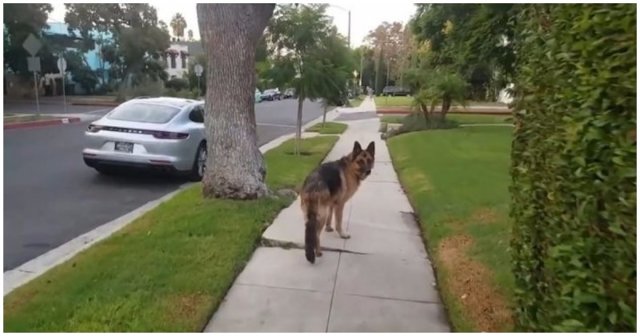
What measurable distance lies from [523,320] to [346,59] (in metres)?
11.5

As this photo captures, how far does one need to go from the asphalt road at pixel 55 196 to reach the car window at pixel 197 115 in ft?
3.71

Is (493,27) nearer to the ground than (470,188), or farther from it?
farther from it

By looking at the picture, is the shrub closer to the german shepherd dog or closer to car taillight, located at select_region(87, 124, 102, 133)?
car taillight, located at select_region(87, 124, 102, 133)

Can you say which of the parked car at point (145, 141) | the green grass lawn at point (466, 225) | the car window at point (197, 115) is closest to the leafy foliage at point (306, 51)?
the green grass lawn at point (466, 225)

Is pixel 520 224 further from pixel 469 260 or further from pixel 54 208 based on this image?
pixel 54 208

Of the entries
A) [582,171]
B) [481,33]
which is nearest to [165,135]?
[481,33]

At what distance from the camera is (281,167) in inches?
436

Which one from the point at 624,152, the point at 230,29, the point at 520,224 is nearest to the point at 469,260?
the point at 520,224

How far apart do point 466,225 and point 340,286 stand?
2274mm

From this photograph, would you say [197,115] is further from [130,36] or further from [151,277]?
[130,36]

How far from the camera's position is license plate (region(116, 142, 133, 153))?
924 centimetres

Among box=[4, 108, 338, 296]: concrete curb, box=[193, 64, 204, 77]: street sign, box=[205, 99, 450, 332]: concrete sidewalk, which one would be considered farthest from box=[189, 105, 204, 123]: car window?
box=[193, 64, 204, 77]: street sign

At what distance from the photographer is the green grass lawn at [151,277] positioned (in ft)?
11.9

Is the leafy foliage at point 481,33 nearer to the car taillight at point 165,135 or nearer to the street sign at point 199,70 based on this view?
the car taillight at point 165,135
